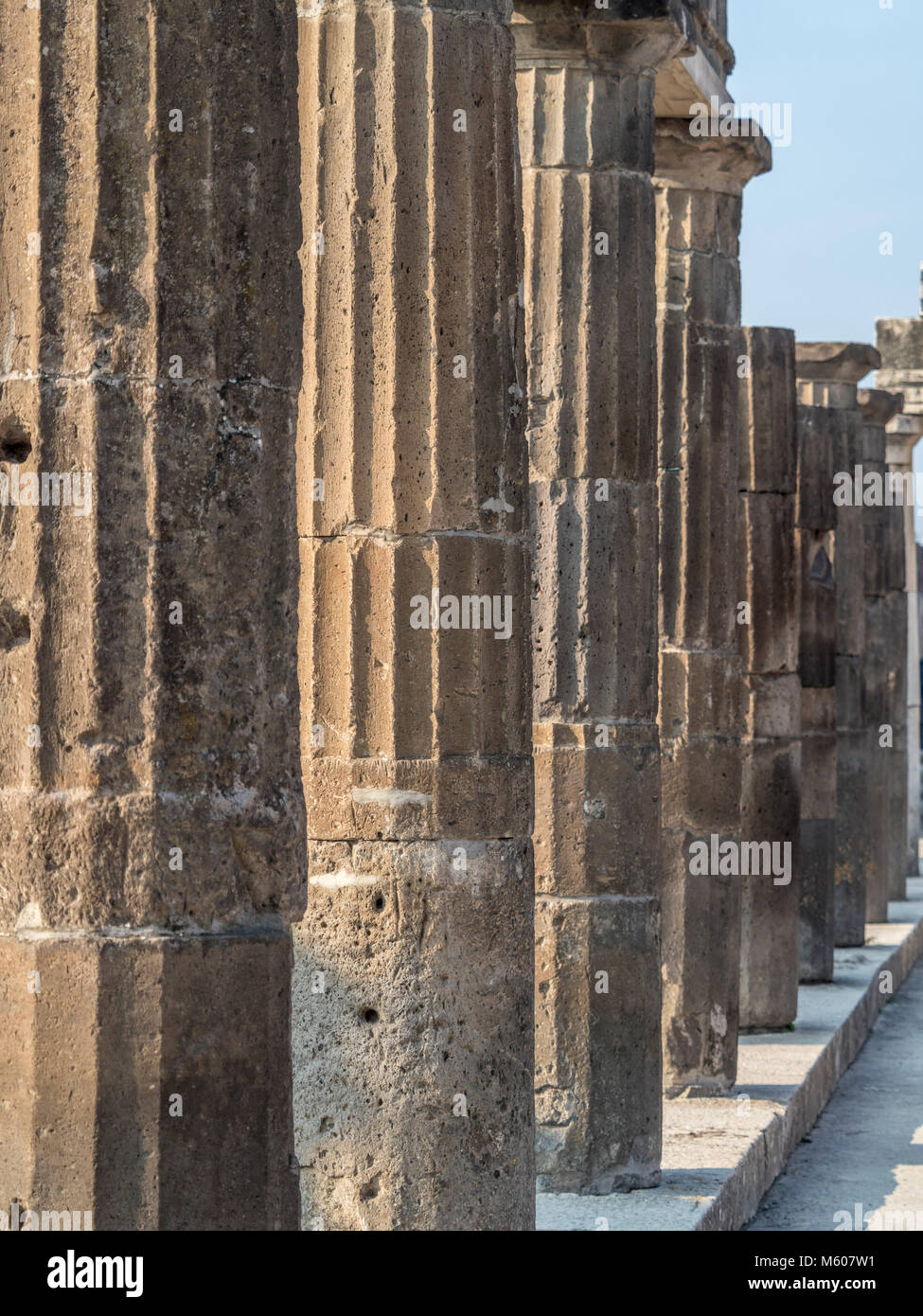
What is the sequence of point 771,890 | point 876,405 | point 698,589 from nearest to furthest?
point 698,589, point 771,890, point 876,405

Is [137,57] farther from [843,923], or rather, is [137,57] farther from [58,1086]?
[843,923]

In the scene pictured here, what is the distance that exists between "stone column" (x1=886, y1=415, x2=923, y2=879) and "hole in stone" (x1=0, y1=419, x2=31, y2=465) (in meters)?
21.3

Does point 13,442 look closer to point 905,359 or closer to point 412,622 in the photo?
point 412,622

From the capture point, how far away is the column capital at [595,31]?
347 inches

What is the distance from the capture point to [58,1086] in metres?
4.23

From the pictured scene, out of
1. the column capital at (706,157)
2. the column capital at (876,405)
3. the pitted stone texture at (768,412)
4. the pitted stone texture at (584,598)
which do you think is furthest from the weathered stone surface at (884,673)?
the pitted stone texture at (584,598)

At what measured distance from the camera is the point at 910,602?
87.3ft

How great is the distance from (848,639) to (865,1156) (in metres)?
8.02

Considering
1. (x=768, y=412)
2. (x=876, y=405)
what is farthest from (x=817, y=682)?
(x=876, y=405)

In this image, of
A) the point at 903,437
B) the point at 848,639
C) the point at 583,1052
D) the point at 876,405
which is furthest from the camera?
the point at 903,437

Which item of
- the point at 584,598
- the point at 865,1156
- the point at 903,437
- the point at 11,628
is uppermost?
the point at 903,437

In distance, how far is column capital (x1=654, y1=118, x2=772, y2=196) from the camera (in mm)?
11406

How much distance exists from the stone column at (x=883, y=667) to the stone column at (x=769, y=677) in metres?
5.82
